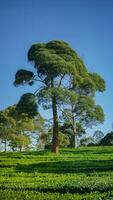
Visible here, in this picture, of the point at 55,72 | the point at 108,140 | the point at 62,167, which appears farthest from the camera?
the point at 108,140

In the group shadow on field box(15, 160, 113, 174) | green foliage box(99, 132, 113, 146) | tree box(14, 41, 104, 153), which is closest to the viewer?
shadow on field box(15, 160, 113, 174)

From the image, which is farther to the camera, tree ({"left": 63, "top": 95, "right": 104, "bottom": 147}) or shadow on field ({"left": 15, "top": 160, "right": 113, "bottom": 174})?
tree ({"left": 63, "top": 95, "right": 104, "bottom": 147})

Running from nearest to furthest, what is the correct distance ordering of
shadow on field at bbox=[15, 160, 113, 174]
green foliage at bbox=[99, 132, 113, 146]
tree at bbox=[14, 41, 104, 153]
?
shadow on field at bbox=[15, 160, 113, 174] < tree at bbox=[14, 41, 104, 153] < green foliage at bbox=[99, 132, 113, 146]

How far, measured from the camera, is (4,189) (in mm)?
24078

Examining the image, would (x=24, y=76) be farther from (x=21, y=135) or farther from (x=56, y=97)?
(x=21, y=135)

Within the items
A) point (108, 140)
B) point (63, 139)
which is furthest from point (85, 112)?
point (108, 140)

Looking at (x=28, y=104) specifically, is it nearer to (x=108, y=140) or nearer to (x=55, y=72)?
(x=55, y=72)

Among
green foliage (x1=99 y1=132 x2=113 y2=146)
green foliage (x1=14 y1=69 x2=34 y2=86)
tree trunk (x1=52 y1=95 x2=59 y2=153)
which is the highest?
green foliage (x1=14 y1=69 x2=34 y2=86)

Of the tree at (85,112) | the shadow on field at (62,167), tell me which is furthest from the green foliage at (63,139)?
the shadow on field at (62,167)

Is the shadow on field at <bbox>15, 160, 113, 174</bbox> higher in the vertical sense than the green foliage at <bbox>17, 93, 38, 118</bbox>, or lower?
lower

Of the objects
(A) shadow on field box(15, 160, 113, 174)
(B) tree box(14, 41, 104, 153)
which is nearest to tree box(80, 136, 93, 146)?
(B) tree box(14, 41, 104, 153)

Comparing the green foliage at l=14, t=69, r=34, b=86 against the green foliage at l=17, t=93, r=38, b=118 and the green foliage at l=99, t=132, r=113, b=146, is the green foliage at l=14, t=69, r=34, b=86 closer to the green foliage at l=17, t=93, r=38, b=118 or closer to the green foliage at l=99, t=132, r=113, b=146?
the green foliage at l=17, t=93, r=38, b=118

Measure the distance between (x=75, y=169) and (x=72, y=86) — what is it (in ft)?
78.5

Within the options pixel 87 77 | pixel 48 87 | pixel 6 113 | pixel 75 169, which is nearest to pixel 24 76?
pixel 48 87
